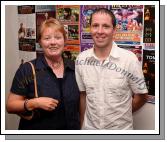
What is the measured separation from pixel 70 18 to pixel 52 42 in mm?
140

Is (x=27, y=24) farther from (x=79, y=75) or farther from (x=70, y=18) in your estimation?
(x=79, y=75)

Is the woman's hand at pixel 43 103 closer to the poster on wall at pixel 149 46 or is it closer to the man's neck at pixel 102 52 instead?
the man's neck at pixel 102 52

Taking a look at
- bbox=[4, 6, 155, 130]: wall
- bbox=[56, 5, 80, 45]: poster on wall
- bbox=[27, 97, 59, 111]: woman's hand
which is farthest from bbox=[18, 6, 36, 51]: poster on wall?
bbox=[27, 97, 59, 111]: woman's hand

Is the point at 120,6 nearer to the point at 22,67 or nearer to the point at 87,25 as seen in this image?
the point at 87,25

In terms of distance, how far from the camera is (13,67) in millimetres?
1344

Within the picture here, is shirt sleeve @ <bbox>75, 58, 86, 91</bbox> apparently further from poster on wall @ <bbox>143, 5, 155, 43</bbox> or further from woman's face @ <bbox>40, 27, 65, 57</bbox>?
poster on wall @ <bbox>143, 5, 155, 43</bbox>

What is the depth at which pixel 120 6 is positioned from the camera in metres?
1.32

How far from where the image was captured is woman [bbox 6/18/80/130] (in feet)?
4.33

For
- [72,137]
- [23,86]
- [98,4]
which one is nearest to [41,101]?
[23,86]

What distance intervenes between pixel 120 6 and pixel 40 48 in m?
0.41

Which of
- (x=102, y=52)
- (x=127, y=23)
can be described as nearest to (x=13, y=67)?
(x=102, y=52)

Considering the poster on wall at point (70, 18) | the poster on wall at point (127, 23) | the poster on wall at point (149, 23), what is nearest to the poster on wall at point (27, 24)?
the poster on wall at point (70, 18)

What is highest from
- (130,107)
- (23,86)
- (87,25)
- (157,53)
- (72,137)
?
(87,25)

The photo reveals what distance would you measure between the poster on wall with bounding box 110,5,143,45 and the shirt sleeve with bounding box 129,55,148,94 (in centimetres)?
9
